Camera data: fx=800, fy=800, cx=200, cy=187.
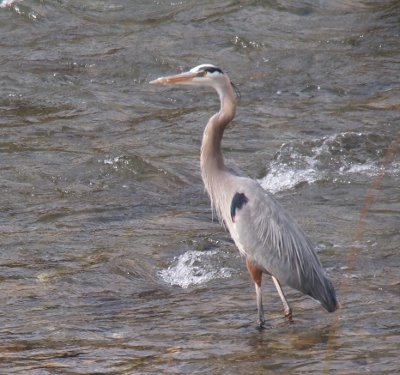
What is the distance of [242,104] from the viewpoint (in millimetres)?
10273

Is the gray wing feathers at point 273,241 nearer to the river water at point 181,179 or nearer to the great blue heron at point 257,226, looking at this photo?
Answer: the great blue heron at point 257,226

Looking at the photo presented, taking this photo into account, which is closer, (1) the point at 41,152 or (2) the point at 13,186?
(2) the point at 13,186

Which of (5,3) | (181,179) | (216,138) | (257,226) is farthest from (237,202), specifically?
(5,3)

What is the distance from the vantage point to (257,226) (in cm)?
545

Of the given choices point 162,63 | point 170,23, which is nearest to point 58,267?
point 162,63

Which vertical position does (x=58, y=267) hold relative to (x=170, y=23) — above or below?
below

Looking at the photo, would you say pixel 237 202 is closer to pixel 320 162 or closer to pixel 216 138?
pixel 216 138

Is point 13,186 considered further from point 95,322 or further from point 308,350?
point 308,350

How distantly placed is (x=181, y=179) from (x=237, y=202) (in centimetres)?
272

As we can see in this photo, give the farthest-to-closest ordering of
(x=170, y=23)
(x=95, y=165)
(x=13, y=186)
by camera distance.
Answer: (x=170, y=23), (x=95, y=165), (x=13, y=186)

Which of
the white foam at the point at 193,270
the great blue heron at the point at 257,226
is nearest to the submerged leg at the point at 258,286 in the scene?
the great blue heron at the point at 257,226

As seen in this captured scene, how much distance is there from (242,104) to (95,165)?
260cm

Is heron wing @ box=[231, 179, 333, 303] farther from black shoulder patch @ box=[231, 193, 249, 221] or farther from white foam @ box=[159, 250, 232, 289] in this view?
white foam @ box=[159, 250, 232, 289]

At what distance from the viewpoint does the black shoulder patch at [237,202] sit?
218 inches
